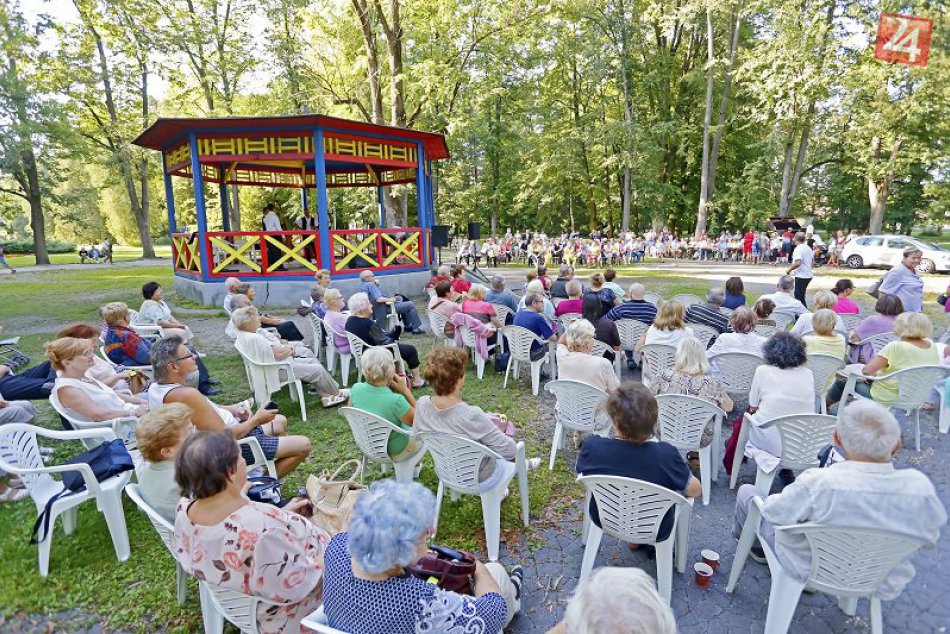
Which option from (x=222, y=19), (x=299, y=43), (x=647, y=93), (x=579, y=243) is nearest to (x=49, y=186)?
(x=222, y=19)

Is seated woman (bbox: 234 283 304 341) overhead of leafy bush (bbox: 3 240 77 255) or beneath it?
beneath

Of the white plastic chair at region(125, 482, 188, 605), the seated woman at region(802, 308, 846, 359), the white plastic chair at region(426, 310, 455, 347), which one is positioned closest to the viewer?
the white plastic chair at region(125, 482, 188, 605)

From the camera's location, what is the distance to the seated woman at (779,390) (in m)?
3.27

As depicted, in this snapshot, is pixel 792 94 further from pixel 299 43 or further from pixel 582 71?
pixel 299 43

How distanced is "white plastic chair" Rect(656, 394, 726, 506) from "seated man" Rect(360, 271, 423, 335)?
4.65m

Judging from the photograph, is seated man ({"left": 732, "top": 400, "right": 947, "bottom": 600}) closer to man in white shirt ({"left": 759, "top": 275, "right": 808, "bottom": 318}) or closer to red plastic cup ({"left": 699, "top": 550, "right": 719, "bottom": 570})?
red plastic cup ({"left": 699, "top": 550, "right": 719, "bottom": 570})

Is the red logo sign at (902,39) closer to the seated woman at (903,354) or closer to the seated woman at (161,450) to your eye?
the seated woman at (903,354)

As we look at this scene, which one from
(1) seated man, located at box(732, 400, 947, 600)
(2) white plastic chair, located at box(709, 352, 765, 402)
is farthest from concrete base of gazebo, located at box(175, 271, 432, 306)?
(1) seated man, located at box(732, 400, 947, 600)

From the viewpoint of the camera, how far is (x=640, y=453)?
242 cm

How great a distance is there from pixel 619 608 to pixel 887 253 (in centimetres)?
2143

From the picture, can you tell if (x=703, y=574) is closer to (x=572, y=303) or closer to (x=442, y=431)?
(x=442, y=431)

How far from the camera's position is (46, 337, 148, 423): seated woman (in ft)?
11.5

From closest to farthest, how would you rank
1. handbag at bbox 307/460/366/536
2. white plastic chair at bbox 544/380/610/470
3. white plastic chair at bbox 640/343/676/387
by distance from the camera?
1. handbag at bbox 307/460/366/536
2. white plastic chair at bbox 544/380/610/470
3. white plastic chair at bbox 640/343/676/387

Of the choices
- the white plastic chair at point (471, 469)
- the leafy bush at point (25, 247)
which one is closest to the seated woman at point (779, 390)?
the white plastic chair at point (471, 469)
